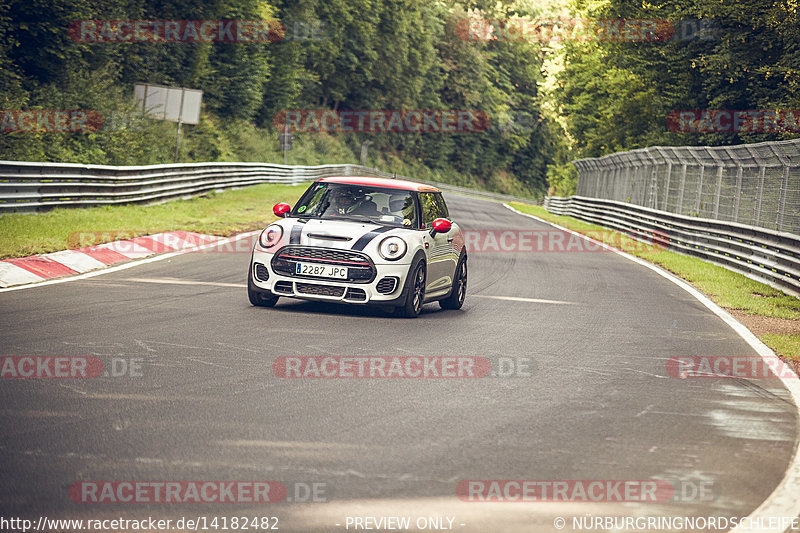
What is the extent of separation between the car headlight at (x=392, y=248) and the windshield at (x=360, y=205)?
0.53 meters

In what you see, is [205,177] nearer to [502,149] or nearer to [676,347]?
[676,347]

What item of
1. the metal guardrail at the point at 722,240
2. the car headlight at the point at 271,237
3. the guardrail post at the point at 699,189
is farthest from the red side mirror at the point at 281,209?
the guardrail post at the point at 699,189

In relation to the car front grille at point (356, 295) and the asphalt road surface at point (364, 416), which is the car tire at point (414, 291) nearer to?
the asphalt road surface at point (364, 416)

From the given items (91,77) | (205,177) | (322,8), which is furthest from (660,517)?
(322,8)

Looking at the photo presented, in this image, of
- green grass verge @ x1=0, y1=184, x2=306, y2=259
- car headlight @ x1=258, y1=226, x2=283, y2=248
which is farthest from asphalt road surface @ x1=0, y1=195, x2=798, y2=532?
green grass verge @ x1=0, y1=184, x2=306, y2=259

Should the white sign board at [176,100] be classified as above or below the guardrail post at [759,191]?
above

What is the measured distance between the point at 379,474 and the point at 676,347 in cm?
578

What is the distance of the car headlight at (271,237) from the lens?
426 inches

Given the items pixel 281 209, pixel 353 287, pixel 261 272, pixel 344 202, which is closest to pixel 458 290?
pixel 344 202

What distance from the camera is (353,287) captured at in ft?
34.6

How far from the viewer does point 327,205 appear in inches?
456

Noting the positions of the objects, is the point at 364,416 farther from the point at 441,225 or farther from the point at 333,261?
the point at 441,225

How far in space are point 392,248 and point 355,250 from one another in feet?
1.31

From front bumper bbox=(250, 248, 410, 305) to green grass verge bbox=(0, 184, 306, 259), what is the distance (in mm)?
4408
